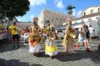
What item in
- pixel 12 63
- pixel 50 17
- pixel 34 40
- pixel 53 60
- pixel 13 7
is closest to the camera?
pixel 12 63

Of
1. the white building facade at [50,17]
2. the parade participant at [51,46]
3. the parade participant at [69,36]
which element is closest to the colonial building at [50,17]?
the white building facade at [50,17]

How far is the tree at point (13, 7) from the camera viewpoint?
39.5 meters

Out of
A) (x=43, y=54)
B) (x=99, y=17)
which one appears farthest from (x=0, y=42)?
(x=99, y=17)

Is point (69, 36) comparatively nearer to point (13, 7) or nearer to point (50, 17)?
point (13, 7)

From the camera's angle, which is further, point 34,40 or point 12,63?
point 34,40

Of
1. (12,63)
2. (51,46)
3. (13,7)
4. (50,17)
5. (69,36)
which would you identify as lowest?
(12,63)

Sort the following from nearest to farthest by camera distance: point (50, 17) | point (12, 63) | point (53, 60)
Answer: point (12, 63) → point (53, 60) → point (50, 17)

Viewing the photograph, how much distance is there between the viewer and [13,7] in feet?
133

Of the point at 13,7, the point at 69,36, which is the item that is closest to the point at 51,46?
the point at 69,36

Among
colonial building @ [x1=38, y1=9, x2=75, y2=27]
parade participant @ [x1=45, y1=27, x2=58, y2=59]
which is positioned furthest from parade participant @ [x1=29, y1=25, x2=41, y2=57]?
colonial building @ [x1=38, y1=9, x2=75, y2=27]

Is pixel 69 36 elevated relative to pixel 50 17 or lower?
lower

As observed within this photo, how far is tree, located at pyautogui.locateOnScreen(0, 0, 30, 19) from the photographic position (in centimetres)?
3947

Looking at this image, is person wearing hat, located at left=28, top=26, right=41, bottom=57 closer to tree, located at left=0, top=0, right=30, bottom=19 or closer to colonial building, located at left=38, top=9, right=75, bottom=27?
tree, located at left=0, top=0, right=30, bottom=19

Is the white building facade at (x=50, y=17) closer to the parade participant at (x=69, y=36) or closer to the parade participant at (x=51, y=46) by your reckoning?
the parade participant at (x=69, y=36)
